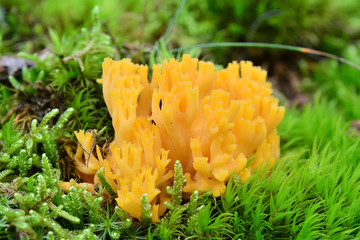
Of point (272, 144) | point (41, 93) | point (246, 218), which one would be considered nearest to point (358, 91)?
point (272, 144)

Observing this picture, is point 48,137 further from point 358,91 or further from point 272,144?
point 358,91

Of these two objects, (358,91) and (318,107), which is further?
(358,91)

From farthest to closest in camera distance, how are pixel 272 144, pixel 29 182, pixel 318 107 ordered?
pixel 318 107 < pixel 272 144 < pixel 29 182

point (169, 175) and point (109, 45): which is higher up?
point (109, 45)
